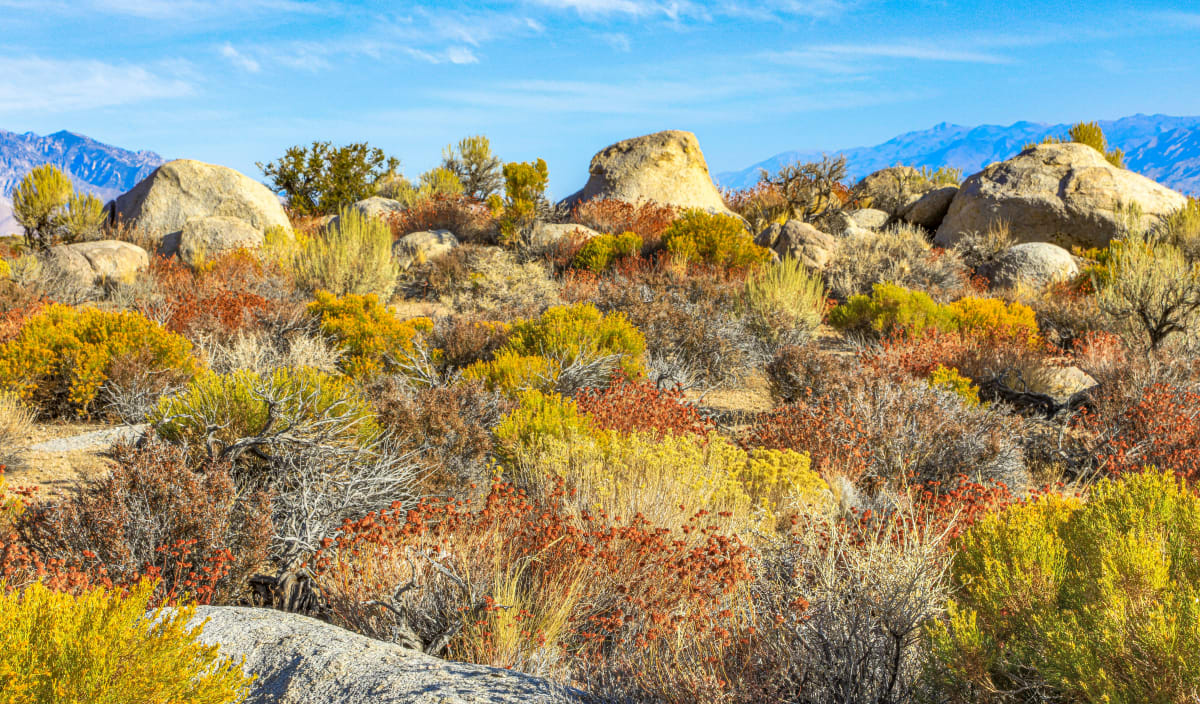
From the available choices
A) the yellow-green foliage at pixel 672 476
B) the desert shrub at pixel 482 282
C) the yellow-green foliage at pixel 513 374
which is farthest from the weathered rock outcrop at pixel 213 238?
the yellow-green foliage at pixel 672 476

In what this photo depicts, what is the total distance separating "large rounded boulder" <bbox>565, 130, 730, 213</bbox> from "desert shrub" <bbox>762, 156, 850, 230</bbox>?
168cm

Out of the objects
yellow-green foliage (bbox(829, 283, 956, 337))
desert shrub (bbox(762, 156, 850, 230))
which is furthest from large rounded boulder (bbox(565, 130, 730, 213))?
yellow-green foliage (bbox(829, 283, 956, 337))

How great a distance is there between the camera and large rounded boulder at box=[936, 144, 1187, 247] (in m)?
13.4

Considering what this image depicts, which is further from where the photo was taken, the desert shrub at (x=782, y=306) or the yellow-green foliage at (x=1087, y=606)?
the desert shrub at (x=782, y=306)

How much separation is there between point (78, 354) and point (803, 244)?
1064cm

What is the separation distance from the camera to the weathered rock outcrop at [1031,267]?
11516 mm

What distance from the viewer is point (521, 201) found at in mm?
14125

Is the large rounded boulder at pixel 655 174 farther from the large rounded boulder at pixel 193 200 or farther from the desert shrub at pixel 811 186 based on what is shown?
the large rounded boulder at pixel 193 200

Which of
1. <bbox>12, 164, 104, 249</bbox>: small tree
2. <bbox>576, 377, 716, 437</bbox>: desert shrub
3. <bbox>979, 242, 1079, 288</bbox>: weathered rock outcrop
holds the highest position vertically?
<bbox>12, 164, 104, 249</bbox>: small tree

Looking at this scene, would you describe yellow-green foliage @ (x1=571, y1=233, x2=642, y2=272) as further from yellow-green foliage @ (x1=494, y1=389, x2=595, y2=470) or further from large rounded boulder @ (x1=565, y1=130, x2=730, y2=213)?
yellow-green foliage @ (x1=494, y1=389, x2=595, y2=470)

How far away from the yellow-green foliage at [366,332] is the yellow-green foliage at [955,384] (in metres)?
4.86

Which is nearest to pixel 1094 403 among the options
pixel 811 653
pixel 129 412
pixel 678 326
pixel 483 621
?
pixel 678 326

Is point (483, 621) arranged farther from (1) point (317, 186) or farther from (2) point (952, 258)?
(1) point (317, 186)

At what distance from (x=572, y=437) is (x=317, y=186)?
1894 centimetres
